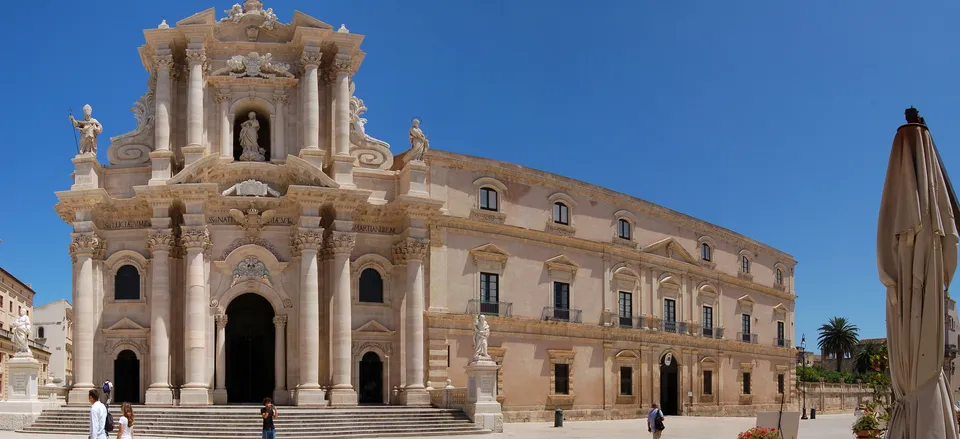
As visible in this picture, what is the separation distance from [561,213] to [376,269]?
9.06 meters

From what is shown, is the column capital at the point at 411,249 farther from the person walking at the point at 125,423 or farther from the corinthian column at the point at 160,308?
the person walking at the point at 125,423

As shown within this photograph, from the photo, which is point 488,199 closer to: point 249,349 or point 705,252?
point 249,349

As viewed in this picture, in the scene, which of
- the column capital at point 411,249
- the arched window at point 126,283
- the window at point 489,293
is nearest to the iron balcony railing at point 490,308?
the window at point 489,293

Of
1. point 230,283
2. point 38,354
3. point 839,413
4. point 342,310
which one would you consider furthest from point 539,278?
point 38,354

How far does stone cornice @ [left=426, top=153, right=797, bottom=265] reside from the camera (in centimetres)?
3919

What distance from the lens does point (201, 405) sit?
34125 mm

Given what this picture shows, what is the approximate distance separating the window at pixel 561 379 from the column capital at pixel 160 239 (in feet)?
52.8

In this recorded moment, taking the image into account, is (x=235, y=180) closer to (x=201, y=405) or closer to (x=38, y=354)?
A: (x=201, y=405)

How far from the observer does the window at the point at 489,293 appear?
39.8 meters

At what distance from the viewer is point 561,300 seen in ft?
140

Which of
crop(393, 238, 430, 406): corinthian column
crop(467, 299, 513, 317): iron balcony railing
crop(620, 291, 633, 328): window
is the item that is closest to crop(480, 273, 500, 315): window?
crop(467, 299, 513, 317): iron balcony railing

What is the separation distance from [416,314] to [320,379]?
4139 mm

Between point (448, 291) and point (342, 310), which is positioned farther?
point (448, 291)

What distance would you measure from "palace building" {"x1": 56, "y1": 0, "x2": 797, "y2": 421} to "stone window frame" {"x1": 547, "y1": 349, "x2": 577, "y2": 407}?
92 millimetres
